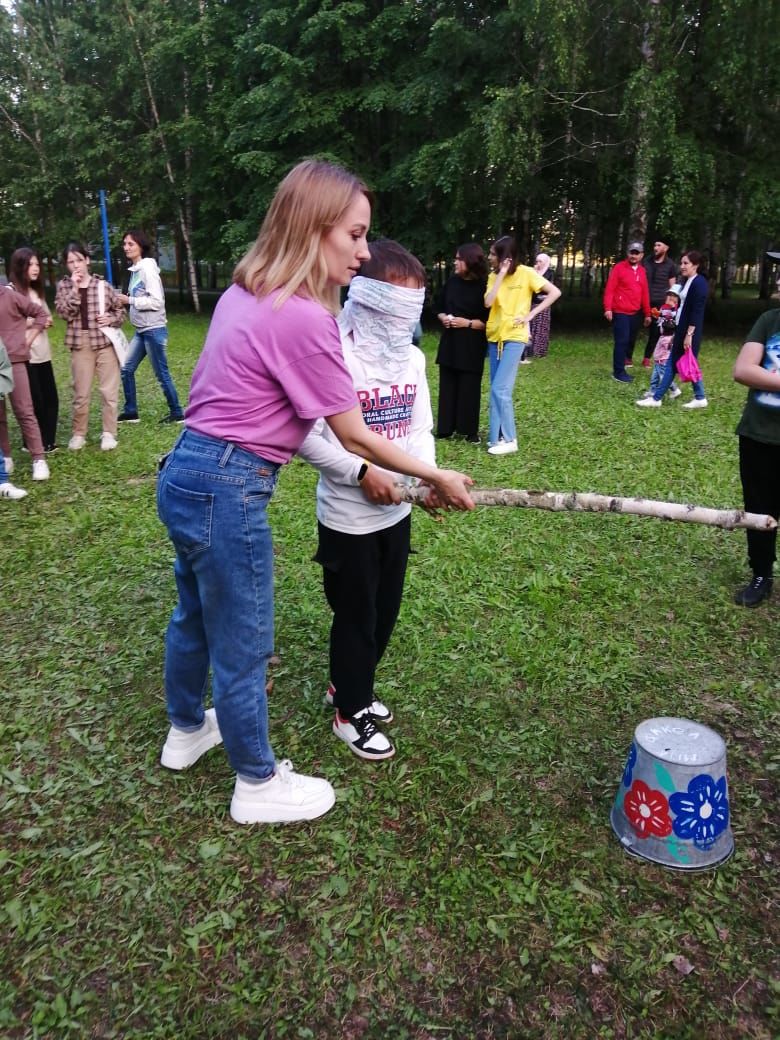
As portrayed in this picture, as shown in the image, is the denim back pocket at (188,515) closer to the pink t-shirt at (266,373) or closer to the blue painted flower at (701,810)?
the pink t-shirt at (266,373)

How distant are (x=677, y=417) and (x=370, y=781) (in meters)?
7.76

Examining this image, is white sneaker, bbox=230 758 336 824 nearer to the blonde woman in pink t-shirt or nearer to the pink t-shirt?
the blonde woman in pink t-shirt

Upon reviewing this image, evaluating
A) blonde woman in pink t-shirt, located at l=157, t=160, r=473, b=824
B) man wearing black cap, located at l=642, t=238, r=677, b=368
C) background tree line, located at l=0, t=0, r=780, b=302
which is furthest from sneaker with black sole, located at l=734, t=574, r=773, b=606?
background tree line, located at l=0, t=0, r=780, b=302

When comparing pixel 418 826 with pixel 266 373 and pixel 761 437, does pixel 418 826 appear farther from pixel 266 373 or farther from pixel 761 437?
pixel 761 437

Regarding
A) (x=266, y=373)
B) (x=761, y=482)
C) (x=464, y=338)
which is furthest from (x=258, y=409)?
(x=464, y=338)

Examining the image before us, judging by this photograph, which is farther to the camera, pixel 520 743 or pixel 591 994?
pixel 520 743

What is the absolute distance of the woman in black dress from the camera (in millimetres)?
8023

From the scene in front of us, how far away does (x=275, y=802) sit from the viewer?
2.94 metres

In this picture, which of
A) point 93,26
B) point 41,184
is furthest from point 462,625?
point 93,26

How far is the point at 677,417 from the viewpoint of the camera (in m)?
9.66

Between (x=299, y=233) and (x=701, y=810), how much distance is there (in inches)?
91.5

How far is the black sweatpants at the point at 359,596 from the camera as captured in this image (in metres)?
3.01

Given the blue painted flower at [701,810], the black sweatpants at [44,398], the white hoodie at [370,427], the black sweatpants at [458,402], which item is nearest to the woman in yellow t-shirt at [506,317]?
the black sweatpants at [458,402]

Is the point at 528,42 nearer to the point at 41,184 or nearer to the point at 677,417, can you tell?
the point at 677,417
